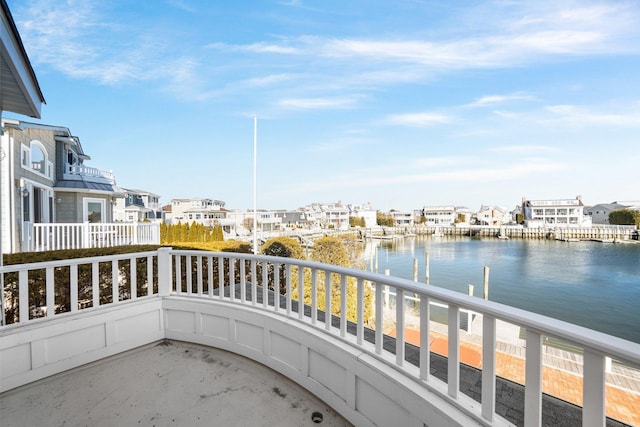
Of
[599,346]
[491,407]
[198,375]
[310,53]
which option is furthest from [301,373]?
[310,53]

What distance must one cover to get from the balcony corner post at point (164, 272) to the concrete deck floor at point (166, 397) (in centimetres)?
73

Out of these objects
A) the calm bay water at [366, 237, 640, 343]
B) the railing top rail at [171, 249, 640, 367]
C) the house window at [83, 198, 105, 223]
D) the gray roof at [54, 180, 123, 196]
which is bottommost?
the calm bay water at [366, 237, 640, 343]

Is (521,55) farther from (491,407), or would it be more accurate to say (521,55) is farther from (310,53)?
(491,407)

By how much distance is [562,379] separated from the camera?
752 centimetres

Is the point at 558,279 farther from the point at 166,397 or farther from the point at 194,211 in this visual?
the point at 194,211

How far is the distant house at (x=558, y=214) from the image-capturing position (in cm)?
5462

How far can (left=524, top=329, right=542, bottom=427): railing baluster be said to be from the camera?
1.09 metres

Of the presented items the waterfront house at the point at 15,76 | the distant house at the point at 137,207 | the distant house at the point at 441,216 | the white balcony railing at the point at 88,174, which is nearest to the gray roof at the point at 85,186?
the white balcony railing at the point at 88,174

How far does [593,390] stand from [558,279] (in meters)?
27.1

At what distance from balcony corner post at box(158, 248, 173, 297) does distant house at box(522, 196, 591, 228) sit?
67.9 meters

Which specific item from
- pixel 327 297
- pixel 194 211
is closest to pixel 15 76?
pixel 327 297

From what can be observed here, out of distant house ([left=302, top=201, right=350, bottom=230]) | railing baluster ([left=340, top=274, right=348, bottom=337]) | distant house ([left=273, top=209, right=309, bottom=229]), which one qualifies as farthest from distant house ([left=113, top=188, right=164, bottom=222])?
distant house ([left=302, top=201, right=350, bottom=230])

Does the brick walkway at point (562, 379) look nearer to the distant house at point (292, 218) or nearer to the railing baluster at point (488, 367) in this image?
the railing baluster at point (488, 367)

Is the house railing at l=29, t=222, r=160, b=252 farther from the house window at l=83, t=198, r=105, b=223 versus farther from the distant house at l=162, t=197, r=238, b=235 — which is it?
the distant house at l=162, t=197, r=238, b=235
